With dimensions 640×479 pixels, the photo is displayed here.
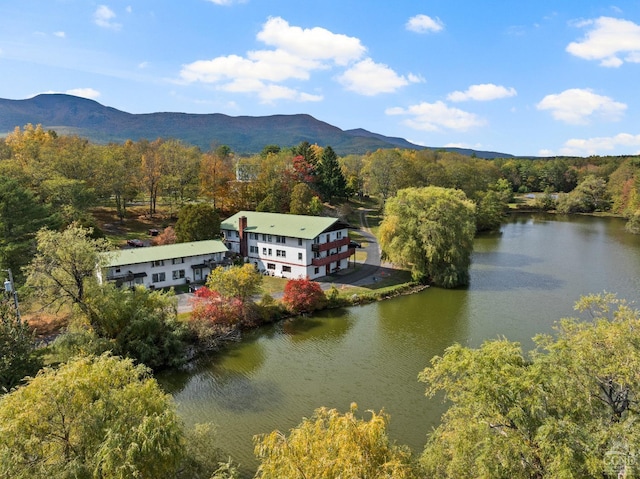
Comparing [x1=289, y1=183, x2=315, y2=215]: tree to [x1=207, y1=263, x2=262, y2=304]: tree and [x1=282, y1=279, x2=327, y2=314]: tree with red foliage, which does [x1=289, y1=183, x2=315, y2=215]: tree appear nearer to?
[x1=282, y1=279, x2=327, y2=314]: tree with red foliage

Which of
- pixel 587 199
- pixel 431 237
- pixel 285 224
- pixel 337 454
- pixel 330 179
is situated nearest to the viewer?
pixel 337 454

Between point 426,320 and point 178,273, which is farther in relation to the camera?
point 178,273

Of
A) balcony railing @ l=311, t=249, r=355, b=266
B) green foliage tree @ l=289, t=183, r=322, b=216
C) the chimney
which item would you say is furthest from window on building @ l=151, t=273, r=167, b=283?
green foliage tree @ l=289, t=183, r=322, b=216

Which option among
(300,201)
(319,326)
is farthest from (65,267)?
(300,201)

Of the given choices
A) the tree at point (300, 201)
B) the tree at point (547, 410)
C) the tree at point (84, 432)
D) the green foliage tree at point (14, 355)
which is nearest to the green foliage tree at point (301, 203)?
the tree at point (300, 201)

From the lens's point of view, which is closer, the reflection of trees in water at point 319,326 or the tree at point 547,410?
the tree at point 547,410

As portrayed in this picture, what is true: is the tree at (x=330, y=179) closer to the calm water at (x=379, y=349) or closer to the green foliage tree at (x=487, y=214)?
→ the green foliage tree at (x=487, y=214)

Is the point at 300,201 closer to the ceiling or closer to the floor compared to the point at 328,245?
closer to the ceiling

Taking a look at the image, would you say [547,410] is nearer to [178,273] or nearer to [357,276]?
[357,276]
